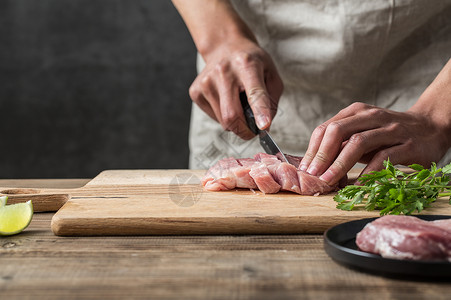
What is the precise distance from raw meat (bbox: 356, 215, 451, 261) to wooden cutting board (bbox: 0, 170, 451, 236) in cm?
34

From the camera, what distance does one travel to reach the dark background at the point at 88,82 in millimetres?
5559

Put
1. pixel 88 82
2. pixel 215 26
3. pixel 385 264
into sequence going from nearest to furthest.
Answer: pixel 385 264 → pixel 215 26 → pixel 88 82

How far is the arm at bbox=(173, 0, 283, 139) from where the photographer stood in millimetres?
2623

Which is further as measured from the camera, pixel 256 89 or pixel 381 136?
pixel 256 89

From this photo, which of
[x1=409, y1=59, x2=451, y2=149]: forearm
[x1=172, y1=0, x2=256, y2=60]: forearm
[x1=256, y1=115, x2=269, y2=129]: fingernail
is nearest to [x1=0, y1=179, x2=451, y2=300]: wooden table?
[x1=256, y1=115, x2=269, y2=129]: fingernail

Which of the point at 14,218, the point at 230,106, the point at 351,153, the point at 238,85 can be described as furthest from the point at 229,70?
the point at 14,218

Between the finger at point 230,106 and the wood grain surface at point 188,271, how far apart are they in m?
1.04

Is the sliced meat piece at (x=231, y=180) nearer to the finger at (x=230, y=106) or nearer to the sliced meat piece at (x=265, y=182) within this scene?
the sliced meat piece at (x=265, y=182)

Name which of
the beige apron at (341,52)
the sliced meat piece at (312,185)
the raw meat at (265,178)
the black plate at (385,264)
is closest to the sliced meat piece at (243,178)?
the raw meat at (265,178)

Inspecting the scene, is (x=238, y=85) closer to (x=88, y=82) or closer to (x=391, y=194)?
(x=391, y=194)

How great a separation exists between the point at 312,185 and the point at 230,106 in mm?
690

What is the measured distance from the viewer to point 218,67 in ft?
8.98

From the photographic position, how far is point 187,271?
1.38 m

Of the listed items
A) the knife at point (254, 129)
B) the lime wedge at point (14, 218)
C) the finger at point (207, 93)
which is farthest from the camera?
the finger at point (207, 93)
